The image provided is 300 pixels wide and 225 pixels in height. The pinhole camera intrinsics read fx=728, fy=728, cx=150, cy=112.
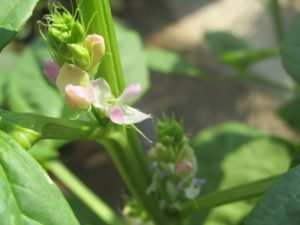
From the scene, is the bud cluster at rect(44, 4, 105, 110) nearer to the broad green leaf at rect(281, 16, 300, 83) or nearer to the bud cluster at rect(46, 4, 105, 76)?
the bud cluster at rect(46, 4, 105, 76)

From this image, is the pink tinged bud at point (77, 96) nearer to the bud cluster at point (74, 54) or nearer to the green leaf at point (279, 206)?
the bud cluster at point (74, 54)

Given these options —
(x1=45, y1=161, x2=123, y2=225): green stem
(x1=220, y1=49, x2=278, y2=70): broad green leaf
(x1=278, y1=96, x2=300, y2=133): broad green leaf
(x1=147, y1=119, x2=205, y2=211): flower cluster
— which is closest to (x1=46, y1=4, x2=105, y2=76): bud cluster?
(x1=147, y1=119, x2=205, y2=211): flower cluster

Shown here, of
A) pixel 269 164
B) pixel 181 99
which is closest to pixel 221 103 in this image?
pixel 181 99

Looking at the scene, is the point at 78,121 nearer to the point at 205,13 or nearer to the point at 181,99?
the point at 181,99

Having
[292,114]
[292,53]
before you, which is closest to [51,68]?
[292,53]

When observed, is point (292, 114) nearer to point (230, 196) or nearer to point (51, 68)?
point (230, 196)
